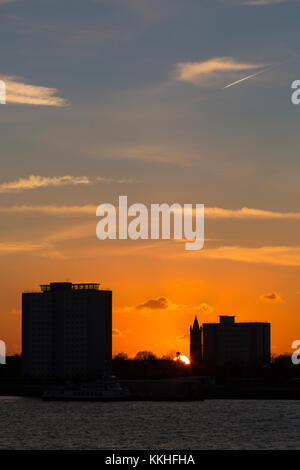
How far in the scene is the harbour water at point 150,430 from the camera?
380 feet

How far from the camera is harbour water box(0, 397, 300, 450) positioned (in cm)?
11581

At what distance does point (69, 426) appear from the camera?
151375mm

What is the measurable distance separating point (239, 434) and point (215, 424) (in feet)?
70.2

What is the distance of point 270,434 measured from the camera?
13250 centimetres

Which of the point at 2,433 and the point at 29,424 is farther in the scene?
the point at 29,424

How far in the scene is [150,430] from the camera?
139 metres
